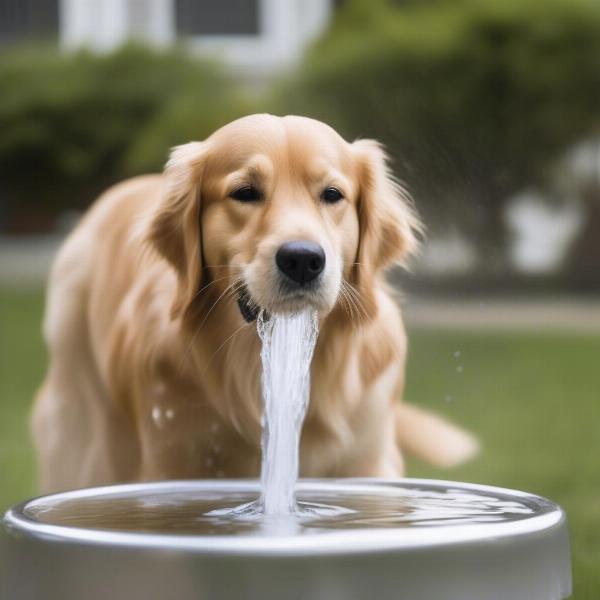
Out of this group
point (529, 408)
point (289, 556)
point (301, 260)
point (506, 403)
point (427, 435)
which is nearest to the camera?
point (289, 556)

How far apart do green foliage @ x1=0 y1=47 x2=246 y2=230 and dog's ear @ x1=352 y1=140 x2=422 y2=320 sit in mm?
2487

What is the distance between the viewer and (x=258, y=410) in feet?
5.98

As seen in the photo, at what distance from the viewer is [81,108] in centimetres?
571

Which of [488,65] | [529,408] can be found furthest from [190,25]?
[529,408]

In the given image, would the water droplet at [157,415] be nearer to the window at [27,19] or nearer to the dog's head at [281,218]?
the dog's head at [281,218]

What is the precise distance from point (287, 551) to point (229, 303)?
725mm

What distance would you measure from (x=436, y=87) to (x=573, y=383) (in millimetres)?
1684

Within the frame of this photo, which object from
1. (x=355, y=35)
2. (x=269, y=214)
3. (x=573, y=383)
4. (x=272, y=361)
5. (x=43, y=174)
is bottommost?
(x=573, y=383)

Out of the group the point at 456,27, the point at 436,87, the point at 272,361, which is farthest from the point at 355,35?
the point at 272,361

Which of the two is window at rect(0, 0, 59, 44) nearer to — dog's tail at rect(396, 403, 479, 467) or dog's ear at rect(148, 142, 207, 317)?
dog's tail at rect(396, 403, 479, 467)

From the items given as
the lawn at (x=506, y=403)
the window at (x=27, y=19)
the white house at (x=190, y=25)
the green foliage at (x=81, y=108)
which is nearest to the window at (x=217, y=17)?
the white house at (x=190, y=25)

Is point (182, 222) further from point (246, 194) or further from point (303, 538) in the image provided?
point (303, 538)

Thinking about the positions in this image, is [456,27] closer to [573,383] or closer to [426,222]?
[573,383]

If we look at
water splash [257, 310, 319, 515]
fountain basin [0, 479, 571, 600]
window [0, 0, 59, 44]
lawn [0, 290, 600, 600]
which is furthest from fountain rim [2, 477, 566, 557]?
window [0, 0, 59, 44]
